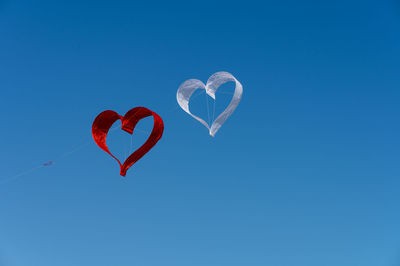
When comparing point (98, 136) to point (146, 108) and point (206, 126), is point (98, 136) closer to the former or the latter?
point (146, 108)

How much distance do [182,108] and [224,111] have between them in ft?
8.59

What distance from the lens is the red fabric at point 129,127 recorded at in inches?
1222

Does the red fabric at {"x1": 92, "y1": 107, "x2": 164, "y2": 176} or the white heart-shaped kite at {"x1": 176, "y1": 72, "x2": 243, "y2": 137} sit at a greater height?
the white heart-shaped kite at {"x1": 176, "y1": 72, "x2": 243, "y2": 137}

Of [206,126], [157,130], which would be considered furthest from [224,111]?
[157,130]

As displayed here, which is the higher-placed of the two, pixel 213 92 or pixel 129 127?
pixel 213 92

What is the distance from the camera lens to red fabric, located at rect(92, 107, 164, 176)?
31031 mm

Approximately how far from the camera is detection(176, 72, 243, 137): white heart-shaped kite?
103 ft

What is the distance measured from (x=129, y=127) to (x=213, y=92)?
18.6ft

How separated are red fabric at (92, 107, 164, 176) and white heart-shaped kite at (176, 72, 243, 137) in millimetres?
2109

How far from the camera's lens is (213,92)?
31953mm

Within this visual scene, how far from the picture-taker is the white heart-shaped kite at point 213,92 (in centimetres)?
3130

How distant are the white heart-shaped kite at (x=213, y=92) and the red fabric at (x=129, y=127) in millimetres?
2109

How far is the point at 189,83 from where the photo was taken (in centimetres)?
3203

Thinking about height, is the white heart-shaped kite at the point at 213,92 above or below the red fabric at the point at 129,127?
above
